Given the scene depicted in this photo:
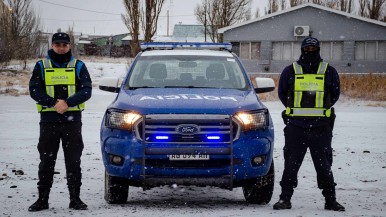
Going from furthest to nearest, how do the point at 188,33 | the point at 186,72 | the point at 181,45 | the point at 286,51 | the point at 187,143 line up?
1. the point at 188,33
2. the point at 286,51
3. the point at 181,45
4. the point at 186,72
5. the point at 187,143

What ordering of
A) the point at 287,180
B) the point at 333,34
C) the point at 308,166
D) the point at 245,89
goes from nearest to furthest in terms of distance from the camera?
the point at 287,180 → the point at 245,89 → the point at 308,166 → the point at 333,34

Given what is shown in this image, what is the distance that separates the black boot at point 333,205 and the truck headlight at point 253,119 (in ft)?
3.33

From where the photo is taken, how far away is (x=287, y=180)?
6367mm

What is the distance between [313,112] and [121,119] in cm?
195

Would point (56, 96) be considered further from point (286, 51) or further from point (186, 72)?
point (286, 51)

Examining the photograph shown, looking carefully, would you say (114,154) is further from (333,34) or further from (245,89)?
(333,34)

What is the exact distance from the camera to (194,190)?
7629 mm

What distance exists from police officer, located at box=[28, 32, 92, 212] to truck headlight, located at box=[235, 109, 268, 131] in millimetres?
1571

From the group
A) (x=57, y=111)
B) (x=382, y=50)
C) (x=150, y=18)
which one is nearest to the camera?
(x=57, y=111)

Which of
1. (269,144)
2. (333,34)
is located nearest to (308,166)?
(269,144)

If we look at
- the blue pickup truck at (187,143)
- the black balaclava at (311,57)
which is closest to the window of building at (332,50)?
the black balaclava at (311,57)

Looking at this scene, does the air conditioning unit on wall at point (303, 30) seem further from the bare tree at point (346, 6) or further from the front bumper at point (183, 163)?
the front bumper at point (183, 163)

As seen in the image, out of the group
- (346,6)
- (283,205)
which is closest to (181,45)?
(283,205)

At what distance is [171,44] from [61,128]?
2.42 m
